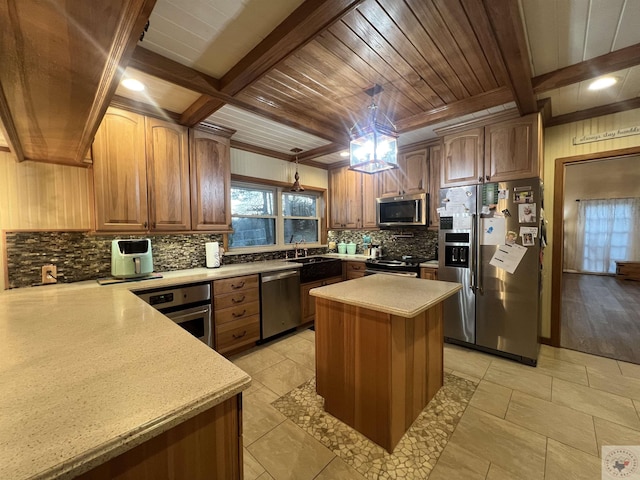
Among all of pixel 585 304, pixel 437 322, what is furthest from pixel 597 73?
pixel 585 304

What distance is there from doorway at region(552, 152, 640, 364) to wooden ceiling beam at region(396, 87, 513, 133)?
1249 millimetres

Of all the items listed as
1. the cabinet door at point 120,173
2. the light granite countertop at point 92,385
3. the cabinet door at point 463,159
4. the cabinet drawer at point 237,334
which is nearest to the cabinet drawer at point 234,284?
the cabinet drawer at point 237,334

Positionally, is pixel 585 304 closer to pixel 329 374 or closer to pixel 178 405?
pixel 329 374

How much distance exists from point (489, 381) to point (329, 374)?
1486 mm

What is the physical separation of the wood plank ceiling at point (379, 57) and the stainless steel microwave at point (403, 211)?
43.3 inches

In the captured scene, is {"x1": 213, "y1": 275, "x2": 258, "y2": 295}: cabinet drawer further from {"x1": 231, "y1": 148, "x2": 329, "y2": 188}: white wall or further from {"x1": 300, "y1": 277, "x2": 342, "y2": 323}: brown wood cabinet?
{"x1": 231, "y1": 148, "x2": 329, "y2": 188}: white wall

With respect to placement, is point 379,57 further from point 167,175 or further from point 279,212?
point 279,212

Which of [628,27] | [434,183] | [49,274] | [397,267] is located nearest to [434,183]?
[434,183]

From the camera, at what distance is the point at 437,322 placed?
2043 mm

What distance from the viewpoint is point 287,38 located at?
1.48 m

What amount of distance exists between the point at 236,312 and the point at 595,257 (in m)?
9.27

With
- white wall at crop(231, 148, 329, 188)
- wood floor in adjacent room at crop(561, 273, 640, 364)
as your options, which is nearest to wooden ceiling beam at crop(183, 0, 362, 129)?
white wall at crop(231, 148, 329, 188)

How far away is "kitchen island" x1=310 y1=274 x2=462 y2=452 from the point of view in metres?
1.58

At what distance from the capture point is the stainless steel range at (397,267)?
128 inches
